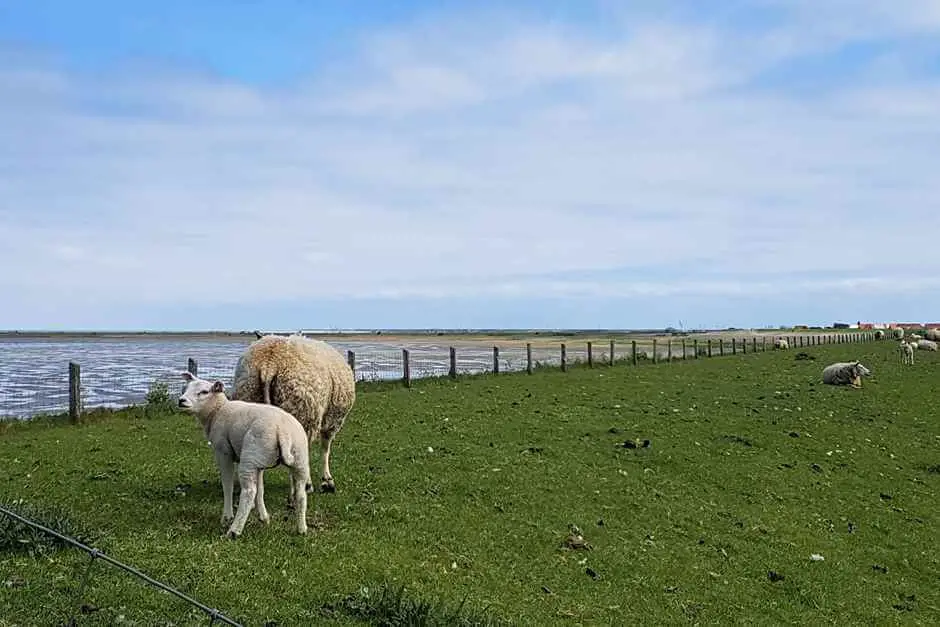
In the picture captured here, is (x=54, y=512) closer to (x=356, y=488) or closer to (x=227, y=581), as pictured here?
(x=227, y=581)

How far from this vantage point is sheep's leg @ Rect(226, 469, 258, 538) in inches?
360

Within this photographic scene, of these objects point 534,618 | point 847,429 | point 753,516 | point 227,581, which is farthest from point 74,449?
point 847,429

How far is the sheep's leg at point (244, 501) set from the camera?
913 centimetres

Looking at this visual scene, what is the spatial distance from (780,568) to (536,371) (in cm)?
2700

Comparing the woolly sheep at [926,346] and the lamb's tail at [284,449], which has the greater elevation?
the lamb's tail at [284,449]

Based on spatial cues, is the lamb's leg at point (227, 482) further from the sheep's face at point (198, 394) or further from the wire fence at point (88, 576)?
the wire fence at point (88, 576)

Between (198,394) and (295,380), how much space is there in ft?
5.54

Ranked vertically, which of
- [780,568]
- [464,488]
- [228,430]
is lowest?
[780,568]

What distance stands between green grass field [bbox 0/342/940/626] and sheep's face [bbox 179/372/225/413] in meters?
1.46

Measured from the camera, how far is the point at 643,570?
10.7 m

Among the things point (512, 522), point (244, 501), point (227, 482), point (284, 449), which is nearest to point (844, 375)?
point (512, 522)

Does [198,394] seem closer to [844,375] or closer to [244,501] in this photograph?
[244,501]

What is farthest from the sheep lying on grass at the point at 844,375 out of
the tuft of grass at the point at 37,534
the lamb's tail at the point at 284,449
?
the tuft of grass at the point at 37,534

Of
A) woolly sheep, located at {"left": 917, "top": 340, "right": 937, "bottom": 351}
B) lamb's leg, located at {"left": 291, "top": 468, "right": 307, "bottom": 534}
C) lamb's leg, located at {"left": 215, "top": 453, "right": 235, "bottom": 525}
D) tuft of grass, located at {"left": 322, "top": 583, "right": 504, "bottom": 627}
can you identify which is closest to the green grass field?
tuft of grass, located at {"left": 322, "top": 583, "right": 504, "bottom": 627}
